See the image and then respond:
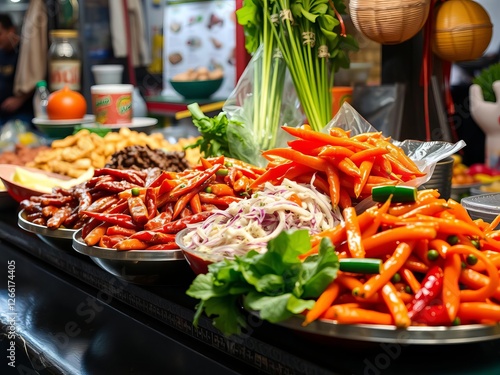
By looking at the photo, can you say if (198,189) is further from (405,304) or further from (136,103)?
(136,103)

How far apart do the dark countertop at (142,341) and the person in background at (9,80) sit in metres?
4.85

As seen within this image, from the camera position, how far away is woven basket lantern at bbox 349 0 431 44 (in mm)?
2127

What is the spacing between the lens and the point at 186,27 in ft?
20.0

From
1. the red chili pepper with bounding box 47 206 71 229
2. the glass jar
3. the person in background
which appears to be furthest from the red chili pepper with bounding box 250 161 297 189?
the person in background

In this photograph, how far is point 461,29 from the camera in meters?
2.30

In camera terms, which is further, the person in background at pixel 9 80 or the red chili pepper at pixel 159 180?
the person in background at pixel 9 80

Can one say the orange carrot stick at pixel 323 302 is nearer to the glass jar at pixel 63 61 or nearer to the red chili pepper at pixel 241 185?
the red chili pepper at pixel 241 185

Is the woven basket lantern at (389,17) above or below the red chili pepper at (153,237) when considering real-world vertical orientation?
above

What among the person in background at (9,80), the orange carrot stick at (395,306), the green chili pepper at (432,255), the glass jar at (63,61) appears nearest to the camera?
the orange carrot stick at (395,306)

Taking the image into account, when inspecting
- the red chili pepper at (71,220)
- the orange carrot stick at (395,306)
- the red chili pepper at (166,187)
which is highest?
the red chili pepper at (166,187)

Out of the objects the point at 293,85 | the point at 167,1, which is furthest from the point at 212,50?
the point at 293,85

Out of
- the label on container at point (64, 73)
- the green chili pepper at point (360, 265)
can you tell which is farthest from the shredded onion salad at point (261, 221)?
the label on container at point (64, 73)

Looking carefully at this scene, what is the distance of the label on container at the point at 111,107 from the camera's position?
3.53m

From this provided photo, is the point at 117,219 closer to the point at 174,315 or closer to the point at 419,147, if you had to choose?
the point at 174,315
